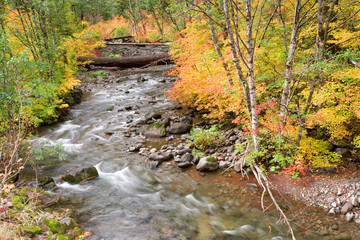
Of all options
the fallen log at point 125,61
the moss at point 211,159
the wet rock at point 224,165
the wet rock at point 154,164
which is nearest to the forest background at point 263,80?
the wet rock at point 224,165

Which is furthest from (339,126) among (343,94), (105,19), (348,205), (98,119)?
(105,19)

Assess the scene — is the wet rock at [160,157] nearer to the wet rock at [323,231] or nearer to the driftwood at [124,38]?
the wet rock at [323,231]

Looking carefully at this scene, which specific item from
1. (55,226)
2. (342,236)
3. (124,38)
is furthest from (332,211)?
(124,38)

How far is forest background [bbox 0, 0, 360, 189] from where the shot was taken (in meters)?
6.00

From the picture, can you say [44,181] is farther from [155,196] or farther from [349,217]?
[349,217]

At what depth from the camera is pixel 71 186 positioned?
275 inches

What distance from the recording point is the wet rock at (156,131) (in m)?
10.6

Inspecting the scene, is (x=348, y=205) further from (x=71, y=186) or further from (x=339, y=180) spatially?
(x=71, y=186)

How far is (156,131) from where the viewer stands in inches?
424

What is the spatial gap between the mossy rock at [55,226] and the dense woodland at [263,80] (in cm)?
126

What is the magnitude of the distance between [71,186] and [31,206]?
2070mm

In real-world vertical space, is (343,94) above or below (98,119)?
above

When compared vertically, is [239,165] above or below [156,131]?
below

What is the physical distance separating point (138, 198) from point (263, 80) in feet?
22.1
